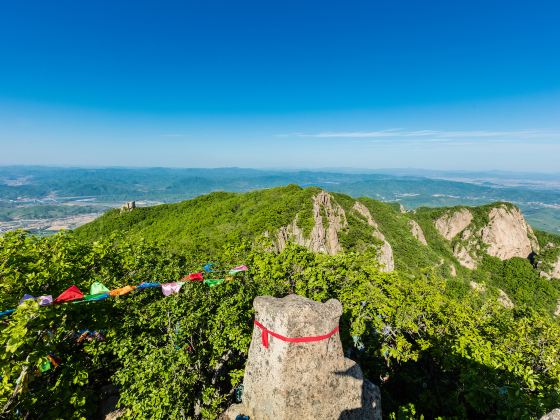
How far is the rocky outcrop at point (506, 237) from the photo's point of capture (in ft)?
348

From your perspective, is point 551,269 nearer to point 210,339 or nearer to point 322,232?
point 322,232

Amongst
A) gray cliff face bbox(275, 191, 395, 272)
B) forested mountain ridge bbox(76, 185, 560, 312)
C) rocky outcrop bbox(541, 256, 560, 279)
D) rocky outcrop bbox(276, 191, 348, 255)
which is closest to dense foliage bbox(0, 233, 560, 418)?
forested mountain ridge bbox(76, 185, 560, 312)

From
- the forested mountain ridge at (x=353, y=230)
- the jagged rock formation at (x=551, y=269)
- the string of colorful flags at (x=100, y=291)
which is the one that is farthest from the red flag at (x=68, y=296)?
the jagged rock formation at (x=551, y=269)

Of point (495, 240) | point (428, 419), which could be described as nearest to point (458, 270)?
point (495, 240)

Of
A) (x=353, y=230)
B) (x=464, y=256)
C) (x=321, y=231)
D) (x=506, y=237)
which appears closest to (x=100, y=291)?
(x=321, y=231)

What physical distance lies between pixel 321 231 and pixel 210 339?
35.9 metres

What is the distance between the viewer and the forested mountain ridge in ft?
127

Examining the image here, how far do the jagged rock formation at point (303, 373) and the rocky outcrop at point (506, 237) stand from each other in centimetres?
12863

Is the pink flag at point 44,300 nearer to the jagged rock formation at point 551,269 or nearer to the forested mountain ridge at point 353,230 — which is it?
the forested mountain ridge at point 353,230

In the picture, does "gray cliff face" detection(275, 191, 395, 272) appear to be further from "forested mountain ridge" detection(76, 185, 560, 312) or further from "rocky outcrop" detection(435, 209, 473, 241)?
"rocky outcrop" detection(435, 209, 473, 241)

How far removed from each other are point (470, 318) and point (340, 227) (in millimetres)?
42356

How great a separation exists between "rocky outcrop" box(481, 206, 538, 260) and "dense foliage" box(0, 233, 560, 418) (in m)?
116

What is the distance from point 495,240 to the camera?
10694cm

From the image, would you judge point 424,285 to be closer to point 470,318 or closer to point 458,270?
point 470,318
